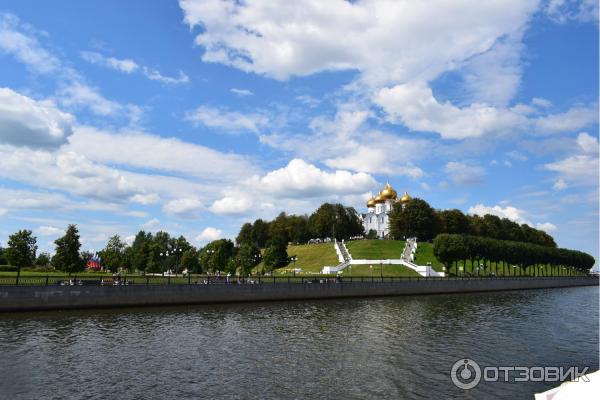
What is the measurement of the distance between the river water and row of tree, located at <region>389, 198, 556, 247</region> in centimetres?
8525

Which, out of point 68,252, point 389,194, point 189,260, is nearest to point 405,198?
point 389,194

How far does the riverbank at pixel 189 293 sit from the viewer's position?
3700 cm

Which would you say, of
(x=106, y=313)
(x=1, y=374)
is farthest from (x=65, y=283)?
(x=1, y=374)

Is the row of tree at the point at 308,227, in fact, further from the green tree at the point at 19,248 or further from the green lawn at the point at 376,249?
the green tree at the point at 19,248

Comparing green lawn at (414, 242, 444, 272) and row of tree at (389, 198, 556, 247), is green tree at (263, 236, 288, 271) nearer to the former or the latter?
green lawn at (414, 242, 444, 272)

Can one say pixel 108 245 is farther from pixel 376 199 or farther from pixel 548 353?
pixel 548 353

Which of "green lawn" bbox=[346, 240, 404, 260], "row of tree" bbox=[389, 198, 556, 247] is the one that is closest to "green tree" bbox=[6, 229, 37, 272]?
"green lawn" bbox=[346, 240, 404, 260]

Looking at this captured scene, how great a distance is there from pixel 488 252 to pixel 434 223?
91.1ft

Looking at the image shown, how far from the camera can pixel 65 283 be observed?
39.8 meters

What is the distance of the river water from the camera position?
17.9 metres

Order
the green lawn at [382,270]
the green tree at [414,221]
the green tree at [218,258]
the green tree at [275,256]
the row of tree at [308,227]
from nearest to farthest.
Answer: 1. the green tree at [218,258]
2. the green lawn at [382,270]
3. the green tree at [275,256]
4. the green tree at [414,221]
5. the row of tree at [308,227]

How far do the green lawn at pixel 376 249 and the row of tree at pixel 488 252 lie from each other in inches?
552

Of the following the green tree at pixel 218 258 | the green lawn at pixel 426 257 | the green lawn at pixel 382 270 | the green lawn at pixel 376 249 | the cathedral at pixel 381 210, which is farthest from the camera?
the cathedral at pixel 381 210

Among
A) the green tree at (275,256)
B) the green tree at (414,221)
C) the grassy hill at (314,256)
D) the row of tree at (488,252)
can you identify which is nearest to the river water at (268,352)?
the row of tree at (488,252)
